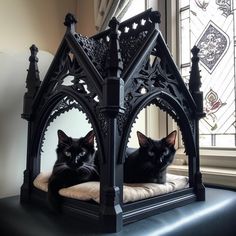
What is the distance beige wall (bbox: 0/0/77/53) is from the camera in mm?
1471

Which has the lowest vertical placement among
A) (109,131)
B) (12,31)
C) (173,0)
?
(109,131)

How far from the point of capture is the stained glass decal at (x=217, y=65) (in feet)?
4.49

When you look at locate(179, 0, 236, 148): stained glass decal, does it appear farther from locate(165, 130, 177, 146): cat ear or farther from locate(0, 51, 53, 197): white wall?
locate(0, 51, 53, 197): white wall

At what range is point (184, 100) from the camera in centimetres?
95

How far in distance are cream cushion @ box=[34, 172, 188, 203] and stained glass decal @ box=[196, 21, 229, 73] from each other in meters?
0.74

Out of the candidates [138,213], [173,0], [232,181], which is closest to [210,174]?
[232,181]

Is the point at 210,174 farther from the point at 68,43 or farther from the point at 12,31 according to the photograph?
the point at 12,31

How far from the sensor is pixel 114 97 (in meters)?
0.67

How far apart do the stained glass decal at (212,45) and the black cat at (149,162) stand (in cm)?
65

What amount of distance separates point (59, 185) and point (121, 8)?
1006mm

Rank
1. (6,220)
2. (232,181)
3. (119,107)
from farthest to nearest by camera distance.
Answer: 1. (232,181)
2. (6,220)
3. (119,107)

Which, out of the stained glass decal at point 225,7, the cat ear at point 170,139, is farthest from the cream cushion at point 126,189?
the stained glass decal at point 225,7

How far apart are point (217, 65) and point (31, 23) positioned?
1032 millimetres

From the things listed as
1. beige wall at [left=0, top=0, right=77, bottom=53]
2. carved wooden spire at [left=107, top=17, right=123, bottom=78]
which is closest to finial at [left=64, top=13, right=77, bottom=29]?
carved wooden spire at [left=107, top=17, right=123, bottom=78]
